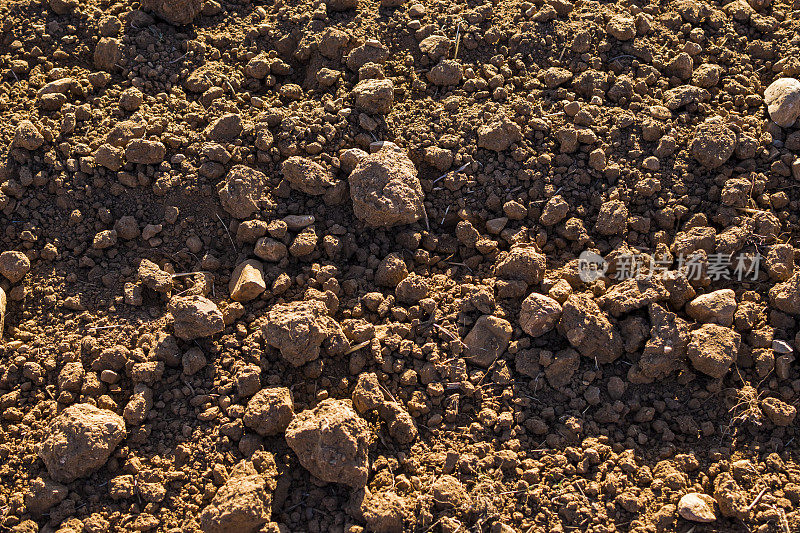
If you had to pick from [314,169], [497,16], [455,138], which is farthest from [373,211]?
[497,16]

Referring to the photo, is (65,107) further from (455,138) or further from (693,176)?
(693,176)

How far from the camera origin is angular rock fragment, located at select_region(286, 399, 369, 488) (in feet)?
8.87

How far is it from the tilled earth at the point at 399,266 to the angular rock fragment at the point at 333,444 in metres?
0.01

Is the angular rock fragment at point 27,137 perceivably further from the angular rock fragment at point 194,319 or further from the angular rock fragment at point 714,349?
the angular rock fragment at point 714,349

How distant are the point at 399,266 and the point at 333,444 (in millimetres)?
933

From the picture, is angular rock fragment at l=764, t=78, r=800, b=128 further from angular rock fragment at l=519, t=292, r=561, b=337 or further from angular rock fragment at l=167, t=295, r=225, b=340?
angular rock fragment at l=167, t=295, r=225, b=340

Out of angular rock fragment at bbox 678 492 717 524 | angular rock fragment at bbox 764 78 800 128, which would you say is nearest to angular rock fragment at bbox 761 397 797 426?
angular rock fragment at bbox 678 492 717 524

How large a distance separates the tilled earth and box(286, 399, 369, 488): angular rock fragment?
13 mm

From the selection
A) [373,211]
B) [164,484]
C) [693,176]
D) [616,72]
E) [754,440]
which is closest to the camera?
[164,484]

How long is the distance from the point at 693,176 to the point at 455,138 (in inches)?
49.3

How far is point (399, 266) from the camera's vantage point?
322cm

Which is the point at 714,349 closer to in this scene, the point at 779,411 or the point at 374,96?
the point at 779,411

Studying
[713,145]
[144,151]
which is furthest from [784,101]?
[144,151]

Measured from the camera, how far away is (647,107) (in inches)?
141
